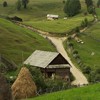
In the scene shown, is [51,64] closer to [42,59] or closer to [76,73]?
[42,59]

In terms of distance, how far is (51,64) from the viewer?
80.2 m

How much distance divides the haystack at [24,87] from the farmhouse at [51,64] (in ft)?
91.6

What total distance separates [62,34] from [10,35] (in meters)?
31.5

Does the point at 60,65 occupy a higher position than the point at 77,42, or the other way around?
the point at 60,65

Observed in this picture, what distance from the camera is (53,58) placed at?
80.2m

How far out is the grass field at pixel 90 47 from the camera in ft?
335

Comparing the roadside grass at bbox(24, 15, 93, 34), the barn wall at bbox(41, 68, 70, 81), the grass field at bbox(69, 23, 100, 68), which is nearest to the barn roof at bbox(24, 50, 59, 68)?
the barn wall at bbox(41, 68, 70, 81)

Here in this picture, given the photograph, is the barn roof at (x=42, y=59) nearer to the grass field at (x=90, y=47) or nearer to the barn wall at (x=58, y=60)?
the barn wall at (x=58, y=60)

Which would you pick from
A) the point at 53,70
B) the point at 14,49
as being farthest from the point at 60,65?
the point at 14,49

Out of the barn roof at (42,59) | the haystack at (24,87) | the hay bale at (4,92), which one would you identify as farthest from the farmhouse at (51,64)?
the hay bale at (4,92)

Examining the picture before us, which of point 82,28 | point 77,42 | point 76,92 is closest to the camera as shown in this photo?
point 76,92

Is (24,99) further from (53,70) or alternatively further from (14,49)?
(14,49)

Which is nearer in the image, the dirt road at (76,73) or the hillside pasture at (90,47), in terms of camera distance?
the dirt road at (76,73)

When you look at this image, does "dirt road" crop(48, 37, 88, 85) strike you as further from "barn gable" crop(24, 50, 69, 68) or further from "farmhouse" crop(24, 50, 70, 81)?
"barn gable" crop(24, 50, 69, 68)
